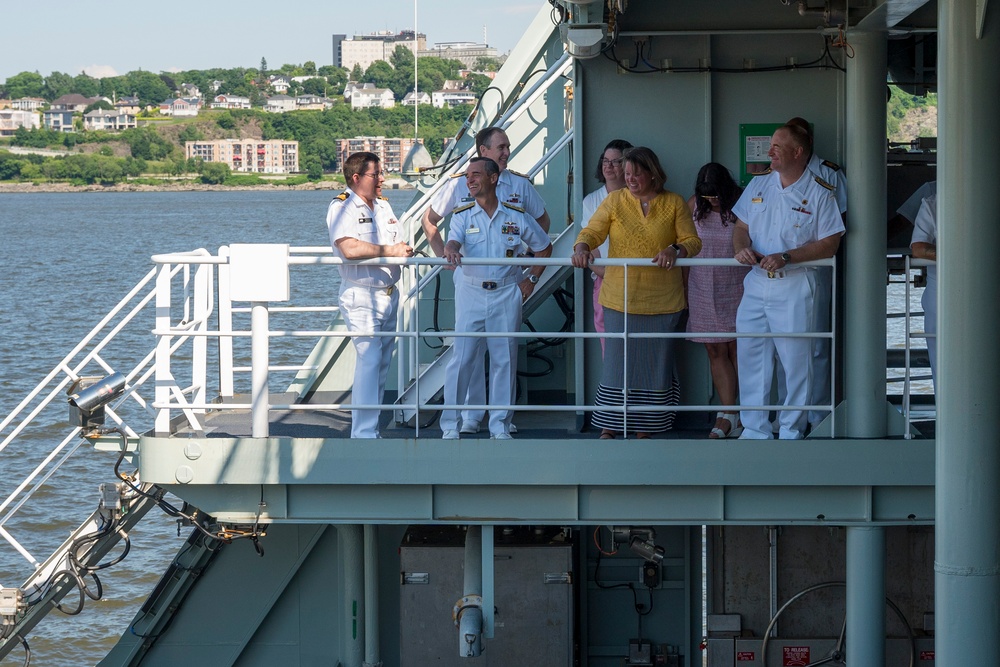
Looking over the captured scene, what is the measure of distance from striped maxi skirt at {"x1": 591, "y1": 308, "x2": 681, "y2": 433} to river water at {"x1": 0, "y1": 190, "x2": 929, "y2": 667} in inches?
159

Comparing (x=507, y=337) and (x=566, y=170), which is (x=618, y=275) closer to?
(x=507, y=337)

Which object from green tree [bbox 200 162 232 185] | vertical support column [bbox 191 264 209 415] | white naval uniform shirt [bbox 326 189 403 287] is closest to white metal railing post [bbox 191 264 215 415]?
vertical support column [bbox 191 264 209 415]

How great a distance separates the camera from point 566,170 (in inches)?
388

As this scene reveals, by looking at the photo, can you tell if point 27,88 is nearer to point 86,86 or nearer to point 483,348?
point 86,86

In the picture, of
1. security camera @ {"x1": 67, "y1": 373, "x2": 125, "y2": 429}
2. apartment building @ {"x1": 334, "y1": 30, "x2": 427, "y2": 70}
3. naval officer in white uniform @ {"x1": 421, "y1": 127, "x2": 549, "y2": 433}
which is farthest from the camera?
apartment building @ {"x1": 334, "y1": 30, "x2": 427, "y2": 70}

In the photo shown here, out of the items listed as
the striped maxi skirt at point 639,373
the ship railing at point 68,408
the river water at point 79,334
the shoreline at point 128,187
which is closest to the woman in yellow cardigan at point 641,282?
the striped maxi skirt at point 639,373

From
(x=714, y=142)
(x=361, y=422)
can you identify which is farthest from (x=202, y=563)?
(x=714, y=142)

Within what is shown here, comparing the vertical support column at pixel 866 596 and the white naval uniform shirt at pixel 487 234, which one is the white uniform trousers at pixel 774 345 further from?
the white naval uniform shirt at pixel 487 234

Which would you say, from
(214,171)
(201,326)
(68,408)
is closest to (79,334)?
(68,408)

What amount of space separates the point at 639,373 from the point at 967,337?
1998 millimetres

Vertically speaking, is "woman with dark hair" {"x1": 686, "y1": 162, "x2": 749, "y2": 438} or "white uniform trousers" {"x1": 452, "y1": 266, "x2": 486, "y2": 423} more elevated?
"woman with dark hair" {"x1": 686, "y1": 162, "x2": 749, "y2": 438}

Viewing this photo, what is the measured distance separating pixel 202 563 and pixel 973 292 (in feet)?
18.6

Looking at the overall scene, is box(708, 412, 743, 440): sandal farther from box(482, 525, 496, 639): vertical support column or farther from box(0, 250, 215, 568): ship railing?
box(0, 250, 215, 568): ship railing

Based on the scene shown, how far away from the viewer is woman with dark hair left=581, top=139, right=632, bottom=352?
6.91 meters
